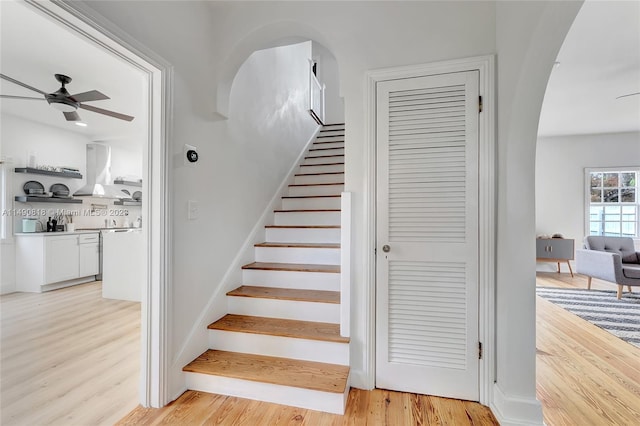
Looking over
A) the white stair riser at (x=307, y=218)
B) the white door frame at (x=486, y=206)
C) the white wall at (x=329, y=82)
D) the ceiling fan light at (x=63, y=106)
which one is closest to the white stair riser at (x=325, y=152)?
the white stair riser at (x=307, y=218)

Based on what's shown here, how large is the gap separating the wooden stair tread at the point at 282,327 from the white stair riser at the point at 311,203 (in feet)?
4.75

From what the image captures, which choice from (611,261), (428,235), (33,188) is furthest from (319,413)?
(33,188)

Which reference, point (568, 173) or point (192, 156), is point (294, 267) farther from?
point (568, 173)

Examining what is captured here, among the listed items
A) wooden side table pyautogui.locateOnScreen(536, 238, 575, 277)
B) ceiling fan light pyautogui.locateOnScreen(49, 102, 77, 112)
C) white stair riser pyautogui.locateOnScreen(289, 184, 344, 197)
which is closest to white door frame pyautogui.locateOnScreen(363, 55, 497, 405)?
white stair riser pyautogui.locateOnScreen(289, 184, 344, 197)

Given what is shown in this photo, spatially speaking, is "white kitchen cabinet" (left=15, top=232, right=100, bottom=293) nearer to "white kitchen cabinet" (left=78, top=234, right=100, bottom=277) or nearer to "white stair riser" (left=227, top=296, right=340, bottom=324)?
"white kitchen cabinet" (left=78, top=234, right=100, bottom=277)

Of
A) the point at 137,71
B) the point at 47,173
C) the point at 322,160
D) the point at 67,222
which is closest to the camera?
the point at 137,71

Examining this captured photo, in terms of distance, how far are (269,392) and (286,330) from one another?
378 millimetres

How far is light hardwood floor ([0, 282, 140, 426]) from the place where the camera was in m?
1.66

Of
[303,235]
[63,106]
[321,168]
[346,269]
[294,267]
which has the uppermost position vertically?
[63,106]

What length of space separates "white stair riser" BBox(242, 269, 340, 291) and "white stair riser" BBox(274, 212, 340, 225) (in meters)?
0.78

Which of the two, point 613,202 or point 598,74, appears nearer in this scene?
point 598,74

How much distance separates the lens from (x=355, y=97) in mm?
1908

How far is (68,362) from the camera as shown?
7.21 ft

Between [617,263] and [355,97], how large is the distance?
176 inches
